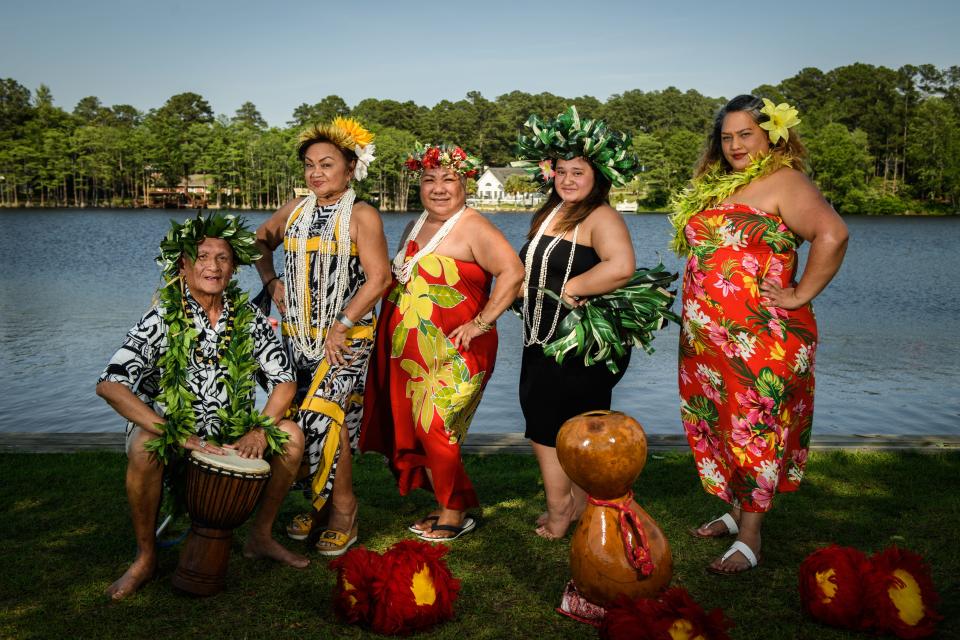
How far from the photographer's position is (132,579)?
373 centimetres

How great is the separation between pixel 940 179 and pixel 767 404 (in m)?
82.1

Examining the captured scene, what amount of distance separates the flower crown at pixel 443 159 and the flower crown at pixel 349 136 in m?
0.23

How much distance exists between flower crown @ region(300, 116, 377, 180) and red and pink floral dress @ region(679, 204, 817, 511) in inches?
68.2

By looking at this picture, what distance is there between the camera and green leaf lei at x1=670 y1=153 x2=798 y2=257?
13.2ft

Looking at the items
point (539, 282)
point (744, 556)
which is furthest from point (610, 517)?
point (539, 282)

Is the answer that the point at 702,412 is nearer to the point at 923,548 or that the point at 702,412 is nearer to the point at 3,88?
the point at 923,548

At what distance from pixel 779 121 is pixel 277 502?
10.1 ft

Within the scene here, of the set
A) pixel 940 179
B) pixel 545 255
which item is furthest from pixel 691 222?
pixel 940 179

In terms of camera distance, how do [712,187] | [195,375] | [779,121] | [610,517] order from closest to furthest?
[610,517] → [195,375] → [779,121] → [712,187]

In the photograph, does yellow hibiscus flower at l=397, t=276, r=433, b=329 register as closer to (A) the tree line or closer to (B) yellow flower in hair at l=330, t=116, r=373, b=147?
(B) yellow flower in hair at l=330, t=116, r=373, b=147

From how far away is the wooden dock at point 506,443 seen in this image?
574cm

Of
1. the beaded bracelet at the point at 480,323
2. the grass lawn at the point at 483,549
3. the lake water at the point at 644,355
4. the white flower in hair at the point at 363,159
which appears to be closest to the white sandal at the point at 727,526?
the grass lawn at the point at 483,549

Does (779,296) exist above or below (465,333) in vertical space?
above

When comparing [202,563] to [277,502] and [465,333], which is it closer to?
[277,502]
